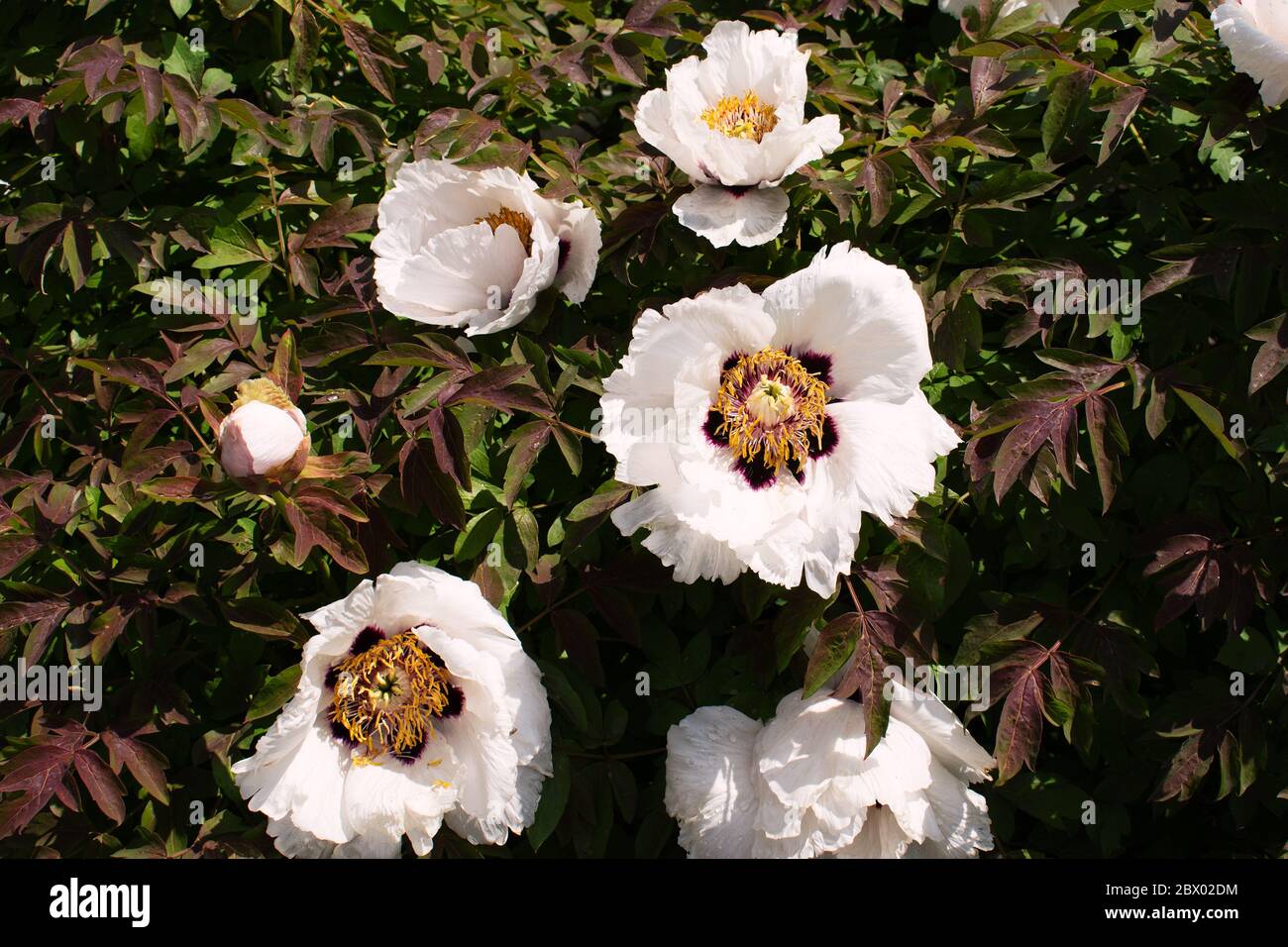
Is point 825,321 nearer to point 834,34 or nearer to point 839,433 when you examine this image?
point 839,433

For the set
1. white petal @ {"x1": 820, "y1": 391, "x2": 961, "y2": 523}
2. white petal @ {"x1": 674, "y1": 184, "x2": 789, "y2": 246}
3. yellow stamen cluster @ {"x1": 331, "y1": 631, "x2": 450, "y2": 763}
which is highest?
white petal @ {"x1": 674, "y1": 184, "x2": 789, "y2": 246}

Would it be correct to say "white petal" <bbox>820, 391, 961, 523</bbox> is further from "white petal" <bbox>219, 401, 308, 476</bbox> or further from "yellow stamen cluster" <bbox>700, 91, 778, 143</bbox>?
"white petal" <bbox>219, 401, 308, 476</bbox>

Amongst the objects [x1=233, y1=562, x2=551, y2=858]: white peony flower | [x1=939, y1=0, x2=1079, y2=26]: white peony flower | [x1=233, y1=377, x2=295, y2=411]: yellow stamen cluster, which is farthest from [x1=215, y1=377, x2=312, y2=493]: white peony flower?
[x1=939, y1=0, x2=1079, y2=26]: white peony flower

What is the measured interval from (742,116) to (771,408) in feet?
1.84

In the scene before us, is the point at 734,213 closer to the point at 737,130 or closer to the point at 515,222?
the point at 737,130

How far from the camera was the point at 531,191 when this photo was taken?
187cm

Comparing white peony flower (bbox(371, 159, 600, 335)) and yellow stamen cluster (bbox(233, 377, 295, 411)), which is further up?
white peony flower (bbox(371, 159, 600, 335))

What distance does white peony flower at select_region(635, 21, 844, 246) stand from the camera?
182cm

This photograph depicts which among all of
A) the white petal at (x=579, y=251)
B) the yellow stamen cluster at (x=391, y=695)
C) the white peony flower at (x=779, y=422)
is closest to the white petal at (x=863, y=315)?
the white peony flower at (x=779, y=422)

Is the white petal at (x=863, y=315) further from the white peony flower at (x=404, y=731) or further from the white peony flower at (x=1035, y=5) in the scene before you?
the white peony flower at (x=1035, y=5)

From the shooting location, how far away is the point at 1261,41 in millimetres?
1757

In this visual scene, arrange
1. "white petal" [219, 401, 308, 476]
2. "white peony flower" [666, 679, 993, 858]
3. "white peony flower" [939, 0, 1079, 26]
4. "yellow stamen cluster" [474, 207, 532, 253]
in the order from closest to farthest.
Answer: "white petal" [219, 401, 308, 476] < "white peony flower" [666, 679, 993, 858] < "yellow stamen cluster" [474, 207, 532, 253] < "white peony flower" [939, 0, 1079, 26]

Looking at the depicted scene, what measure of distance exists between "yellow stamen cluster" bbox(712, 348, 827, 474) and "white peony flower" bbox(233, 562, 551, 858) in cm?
42

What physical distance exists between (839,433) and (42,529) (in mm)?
1205
